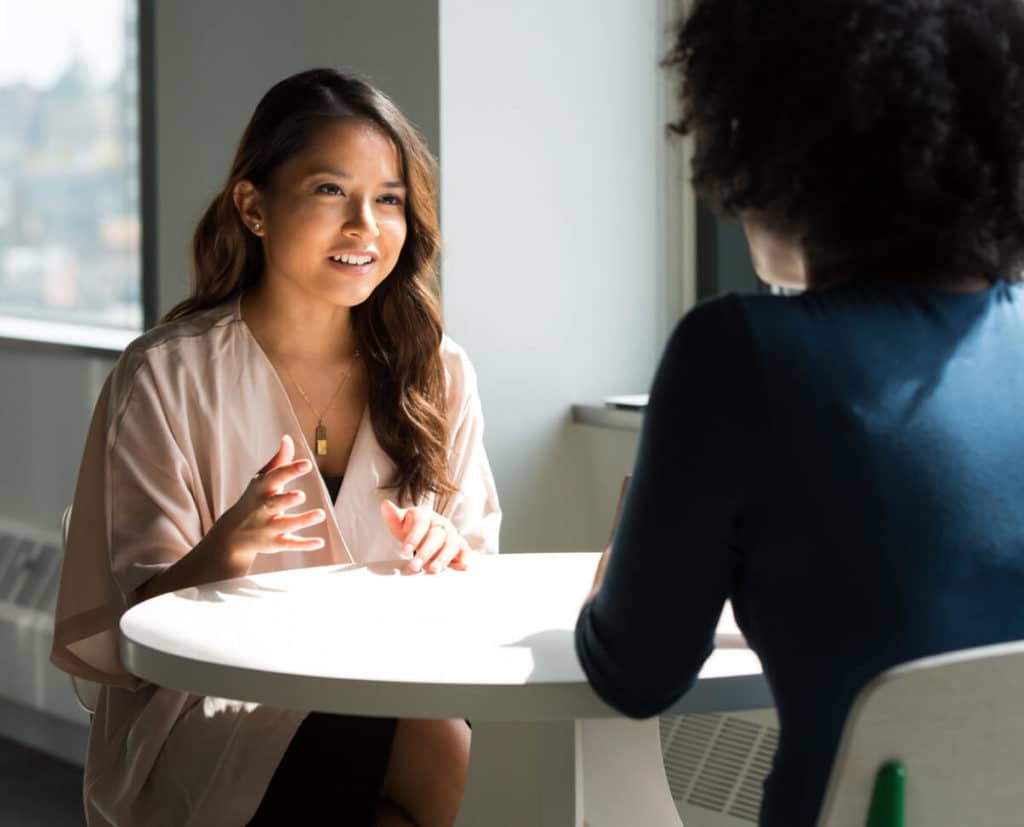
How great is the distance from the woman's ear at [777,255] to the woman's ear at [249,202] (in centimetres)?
119

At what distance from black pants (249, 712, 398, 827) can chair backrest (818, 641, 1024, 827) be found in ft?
3.45

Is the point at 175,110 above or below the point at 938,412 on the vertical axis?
above

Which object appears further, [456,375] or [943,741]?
[456,375]

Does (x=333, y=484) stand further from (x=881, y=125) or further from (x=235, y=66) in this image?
(x=235, y=66)

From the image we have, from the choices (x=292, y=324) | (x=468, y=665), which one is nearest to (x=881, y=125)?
(x=468, y=665)

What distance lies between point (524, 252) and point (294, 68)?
0.62m

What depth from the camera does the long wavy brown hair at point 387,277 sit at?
2293 mm

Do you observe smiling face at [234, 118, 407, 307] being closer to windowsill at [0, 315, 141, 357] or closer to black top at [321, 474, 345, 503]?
black top at [321, 474, 345, 503]

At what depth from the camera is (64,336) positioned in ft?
13.7

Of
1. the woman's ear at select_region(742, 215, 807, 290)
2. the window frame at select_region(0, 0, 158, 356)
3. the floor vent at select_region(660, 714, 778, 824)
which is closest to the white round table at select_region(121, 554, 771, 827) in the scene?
the woman's ear at select_region(742, 215, 807, 290)

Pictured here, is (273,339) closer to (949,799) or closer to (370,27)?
(370,27)

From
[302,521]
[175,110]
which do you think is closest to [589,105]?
[175,110]

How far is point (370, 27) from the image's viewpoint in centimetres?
310

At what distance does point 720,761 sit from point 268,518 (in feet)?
4.62
